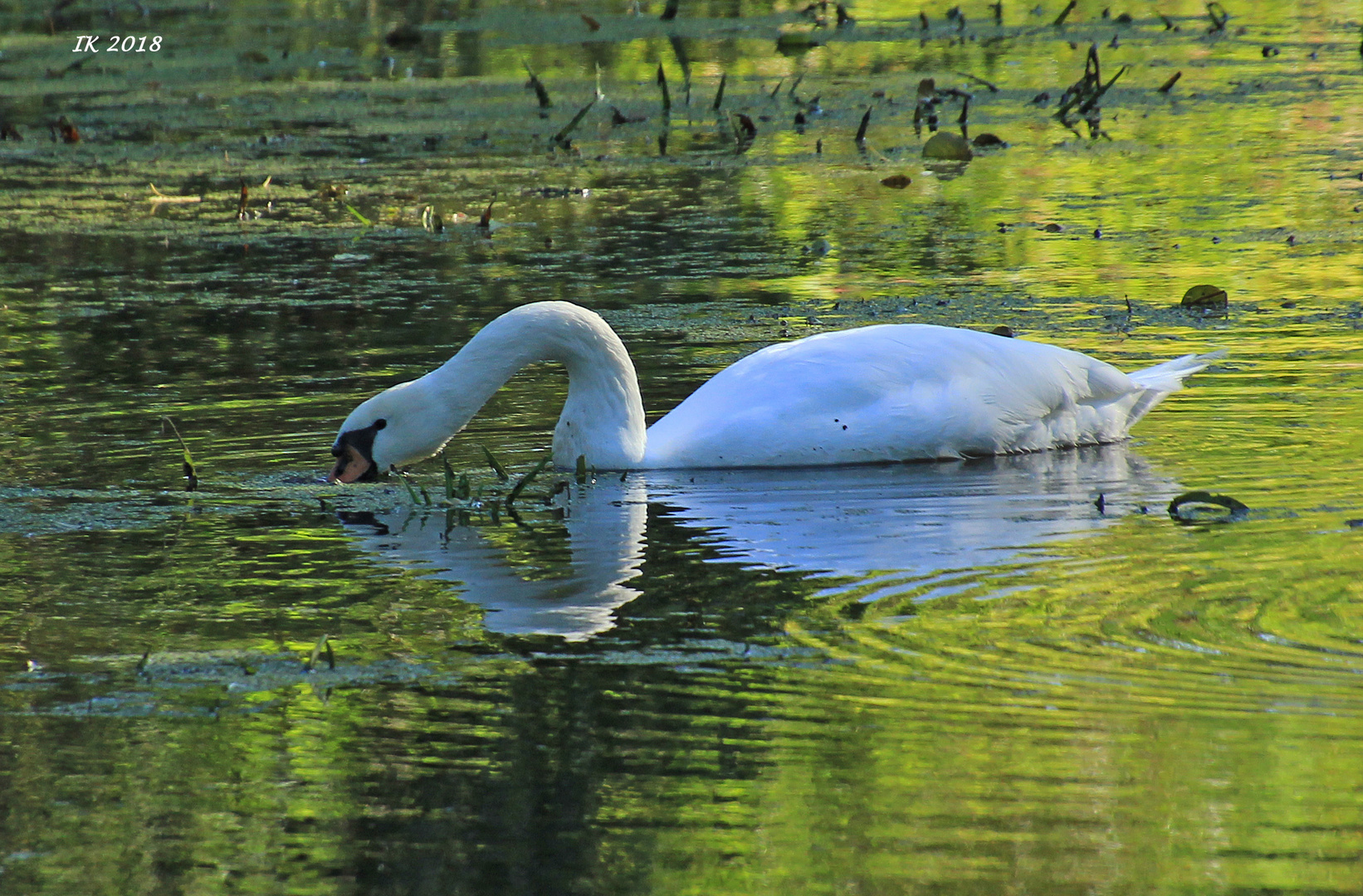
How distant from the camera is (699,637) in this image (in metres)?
4.89

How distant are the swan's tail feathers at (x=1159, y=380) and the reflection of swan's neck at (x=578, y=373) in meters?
1.84

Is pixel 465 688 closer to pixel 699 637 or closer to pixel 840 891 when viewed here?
pixel 699 637

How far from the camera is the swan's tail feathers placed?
7.41 meters

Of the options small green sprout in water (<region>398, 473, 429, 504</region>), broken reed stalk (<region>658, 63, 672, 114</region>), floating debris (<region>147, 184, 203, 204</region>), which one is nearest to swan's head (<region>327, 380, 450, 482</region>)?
small green sprout in water (<region>398, 473, 429, 504</region>)

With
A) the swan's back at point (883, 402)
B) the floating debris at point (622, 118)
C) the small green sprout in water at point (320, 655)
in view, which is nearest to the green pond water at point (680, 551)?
the small green sprout in water at point (320, 655)

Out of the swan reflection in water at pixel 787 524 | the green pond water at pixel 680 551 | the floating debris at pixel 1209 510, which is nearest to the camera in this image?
the green pond water at pixel 680 551

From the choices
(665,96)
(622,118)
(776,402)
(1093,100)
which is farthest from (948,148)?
(776,402)

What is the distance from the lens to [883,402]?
696 centimetres

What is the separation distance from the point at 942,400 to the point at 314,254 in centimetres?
559

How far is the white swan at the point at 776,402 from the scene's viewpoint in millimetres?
6898

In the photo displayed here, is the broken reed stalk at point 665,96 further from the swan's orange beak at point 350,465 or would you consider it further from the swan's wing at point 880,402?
the swan's orange beak at point 350,465

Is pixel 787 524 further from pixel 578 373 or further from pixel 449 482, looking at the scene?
pixel 578 373

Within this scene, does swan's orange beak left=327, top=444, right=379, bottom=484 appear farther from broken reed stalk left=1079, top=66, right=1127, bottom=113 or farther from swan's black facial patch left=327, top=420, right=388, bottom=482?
broken reed stalk left=1079, top=66, right=1127, bottom=113

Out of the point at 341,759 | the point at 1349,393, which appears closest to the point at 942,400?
the point at 1349,393
